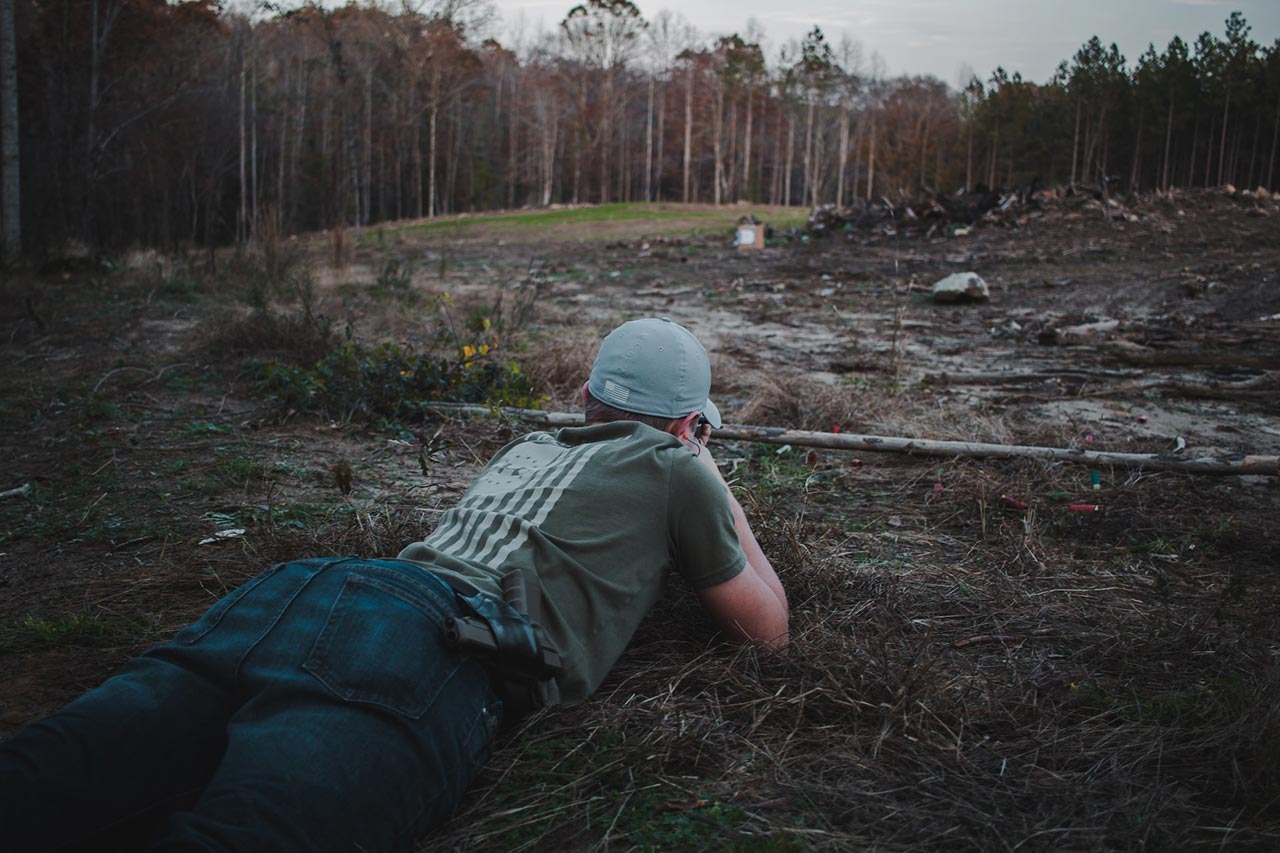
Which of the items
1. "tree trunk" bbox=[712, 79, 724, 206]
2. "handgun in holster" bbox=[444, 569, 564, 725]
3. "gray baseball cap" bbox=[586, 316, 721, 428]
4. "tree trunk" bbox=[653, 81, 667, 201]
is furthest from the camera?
"tree trunk" bbox=[653, 81, 667, 201]

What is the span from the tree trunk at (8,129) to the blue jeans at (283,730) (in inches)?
543

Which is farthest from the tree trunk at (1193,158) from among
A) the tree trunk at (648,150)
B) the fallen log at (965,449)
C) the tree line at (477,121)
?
the fallen log at (965,449)

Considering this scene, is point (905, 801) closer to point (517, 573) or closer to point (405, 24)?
point (517, 573)

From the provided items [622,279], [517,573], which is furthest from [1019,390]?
[622,279]

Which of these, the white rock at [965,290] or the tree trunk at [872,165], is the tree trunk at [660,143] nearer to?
the tree trunk at [872,165]

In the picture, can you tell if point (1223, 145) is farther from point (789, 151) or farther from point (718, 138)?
point (718, 138)

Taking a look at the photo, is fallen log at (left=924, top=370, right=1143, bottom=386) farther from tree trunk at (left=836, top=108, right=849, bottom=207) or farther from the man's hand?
tree trunk at (left=836, top=108, right=849, bottom=207)

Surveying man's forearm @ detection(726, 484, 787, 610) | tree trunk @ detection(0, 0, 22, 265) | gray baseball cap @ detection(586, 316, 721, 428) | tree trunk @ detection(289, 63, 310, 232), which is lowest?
man's forearm @ detection(726, 484, 787, 610)

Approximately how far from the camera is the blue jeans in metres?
1.24

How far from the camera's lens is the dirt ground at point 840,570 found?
5.22 ft

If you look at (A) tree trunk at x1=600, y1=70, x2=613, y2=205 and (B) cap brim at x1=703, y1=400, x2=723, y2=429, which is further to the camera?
(A) tree trunk at x1=600, y1=70, x2=613, y2=205

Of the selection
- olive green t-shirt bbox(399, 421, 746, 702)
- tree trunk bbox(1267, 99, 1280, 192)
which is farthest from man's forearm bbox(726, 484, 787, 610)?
tree trunk bbox(1267, 99, 1280, 192)

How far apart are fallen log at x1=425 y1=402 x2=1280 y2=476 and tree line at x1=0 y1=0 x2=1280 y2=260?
8468mm

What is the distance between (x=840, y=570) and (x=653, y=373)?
1.06m
